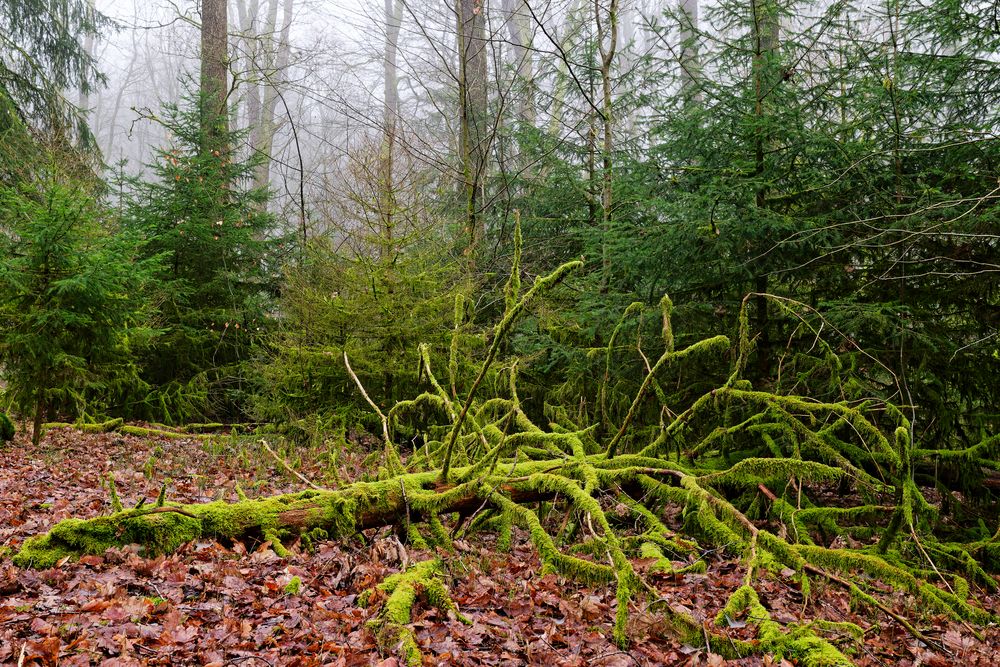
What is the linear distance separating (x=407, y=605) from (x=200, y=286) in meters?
9.47

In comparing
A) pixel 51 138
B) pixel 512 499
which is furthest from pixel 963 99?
pixel 51 138

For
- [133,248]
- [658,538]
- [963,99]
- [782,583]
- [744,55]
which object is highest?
[744,55]

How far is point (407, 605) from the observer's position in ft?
9.86

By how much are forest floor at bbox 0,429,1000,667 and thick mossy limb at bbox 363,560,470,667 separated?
7cm

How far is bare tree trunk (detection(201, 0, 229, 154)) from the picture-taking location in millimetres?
11812

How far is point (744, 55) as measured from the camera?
6.62 metres

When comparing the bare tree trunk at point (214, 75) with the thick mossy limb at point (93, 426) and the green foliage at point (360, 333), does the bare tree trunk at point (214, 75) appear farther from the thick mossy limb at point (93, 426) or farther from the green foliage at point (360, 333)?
the thick mossy limb at point (93, 426)

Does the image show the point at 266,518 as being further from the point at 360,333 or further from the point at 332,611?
the point at 360,333

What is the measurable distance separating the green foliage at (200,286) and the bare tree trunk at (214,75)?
268 mm

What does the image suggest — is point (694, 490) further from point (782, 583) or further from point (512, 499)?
point (782, 583)

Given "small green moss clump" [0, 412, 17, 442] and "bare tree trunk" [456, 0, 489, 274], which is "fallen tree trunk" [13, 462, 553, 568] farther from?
"bare tree trunk" [456, 0, 489, 274]

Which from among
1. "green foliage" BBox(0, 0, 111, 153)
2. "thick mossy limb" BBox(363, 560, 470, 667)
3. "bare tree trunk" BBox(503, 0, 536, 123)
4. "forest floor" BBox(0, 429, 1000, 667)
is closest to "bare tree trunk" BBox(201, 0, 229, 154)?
"green foliage" BBox(0, 0, 111, 153)

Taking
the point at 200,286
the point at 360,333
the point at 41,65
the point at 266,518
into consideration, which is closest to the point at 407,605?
the point at 266,518

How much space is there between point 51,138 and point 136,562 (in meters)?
12.1
